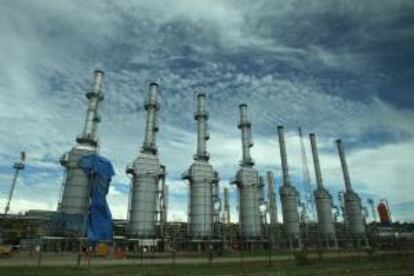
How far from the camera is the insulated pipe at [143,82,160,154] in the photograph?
8138cm

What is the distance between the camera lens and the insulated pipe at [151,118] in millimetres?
81375

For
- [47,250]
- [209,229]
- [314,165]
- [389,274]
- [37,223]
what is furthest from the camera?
[314,165]

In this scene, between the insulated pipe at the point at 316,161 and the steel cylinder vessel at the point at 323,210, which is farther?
the insulated pipe at the point at 316,161

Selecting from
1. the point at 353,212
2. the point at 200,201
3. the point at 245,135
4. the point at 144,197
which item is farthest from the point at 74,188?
the point at 353,212

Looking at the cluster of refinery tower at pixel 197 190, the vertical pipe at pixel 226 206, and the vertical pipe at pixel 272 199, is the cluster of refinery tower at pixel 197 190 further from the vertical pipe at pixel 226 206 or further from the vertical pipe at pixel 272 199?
the vertical pipe at pixel 226 206

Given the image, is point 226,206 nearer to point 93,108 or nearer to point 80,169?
point 93,108

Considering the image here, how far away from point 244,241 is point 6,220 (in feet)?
229

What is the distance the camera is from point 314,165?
10975 centimetres

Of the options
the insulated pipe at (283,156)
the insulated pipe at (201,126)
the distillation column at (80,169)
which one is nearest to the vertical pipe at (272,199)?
the insulated pipe at (283,156)

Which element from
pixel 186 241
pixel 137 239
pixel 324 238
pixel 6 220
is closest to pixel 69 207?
pixel 137 239

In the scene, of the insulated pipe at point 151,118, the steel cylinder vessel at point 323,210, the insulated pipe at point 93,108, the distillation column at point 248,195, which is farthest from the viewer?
the steel cylinder vessel at point 323,210

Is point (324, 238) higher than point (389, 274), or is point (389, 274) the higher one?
point (324, 238)

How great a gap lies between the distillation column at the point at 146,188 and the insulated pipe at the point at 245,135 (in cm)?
2334

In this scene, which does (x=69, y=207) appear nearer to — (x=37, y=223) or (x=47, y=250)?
(x=47, y=250)
